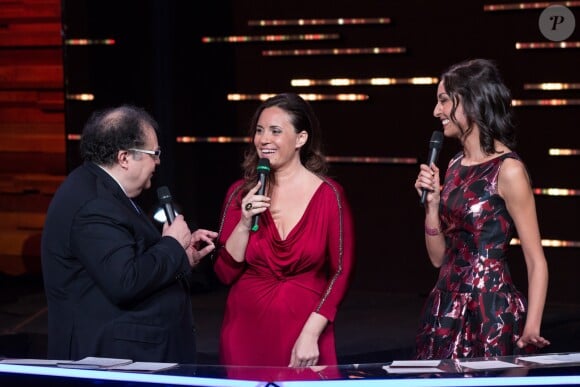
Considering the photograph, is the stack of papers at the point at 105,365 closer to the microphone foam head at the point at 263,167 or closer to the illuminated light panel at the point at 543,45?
the microphone foam head at the point at 263,167

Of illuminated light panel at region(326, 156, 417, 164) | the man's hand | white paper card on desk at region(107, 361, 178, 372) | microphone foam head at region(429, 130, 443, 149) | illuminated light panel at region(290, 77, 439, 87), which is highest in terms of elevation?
illuminated light panel at region(290, 77, 439, 87)

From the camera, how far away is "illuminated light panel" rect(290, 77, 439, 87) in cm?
667

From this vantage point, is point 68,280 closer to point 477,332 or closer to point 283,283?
point 283,283

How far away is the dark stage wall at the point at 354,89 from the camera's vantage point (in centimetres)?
641

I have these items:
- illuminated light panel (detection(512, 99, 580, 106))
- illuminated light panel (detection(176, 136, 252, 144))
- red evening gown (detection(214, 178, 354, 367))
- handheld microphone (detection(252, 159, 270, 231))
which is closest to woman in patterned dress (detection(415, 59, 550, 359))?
red evening gown (detection(214, 178, 354, 367))

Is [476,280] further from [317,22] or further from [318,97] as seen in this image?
[317,22]

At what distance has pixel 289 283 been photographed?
11.8 ft

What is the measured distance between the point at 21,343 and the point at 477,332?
11.5ft

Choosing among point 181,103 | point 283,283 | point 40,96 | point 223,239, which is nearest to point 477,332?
point 283,283

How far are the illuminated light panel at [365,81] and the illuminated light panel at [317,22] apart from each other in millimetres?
360

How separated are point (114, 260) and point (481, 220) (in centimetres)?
117

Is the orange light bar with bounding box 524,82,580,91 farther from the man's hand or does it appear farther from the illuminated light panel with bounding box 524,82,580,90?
the man's hand

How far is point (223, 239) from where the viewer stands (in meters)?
3.69

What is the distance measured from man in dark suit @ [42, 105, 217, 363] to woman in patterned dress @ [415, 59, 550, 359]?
83 cm
